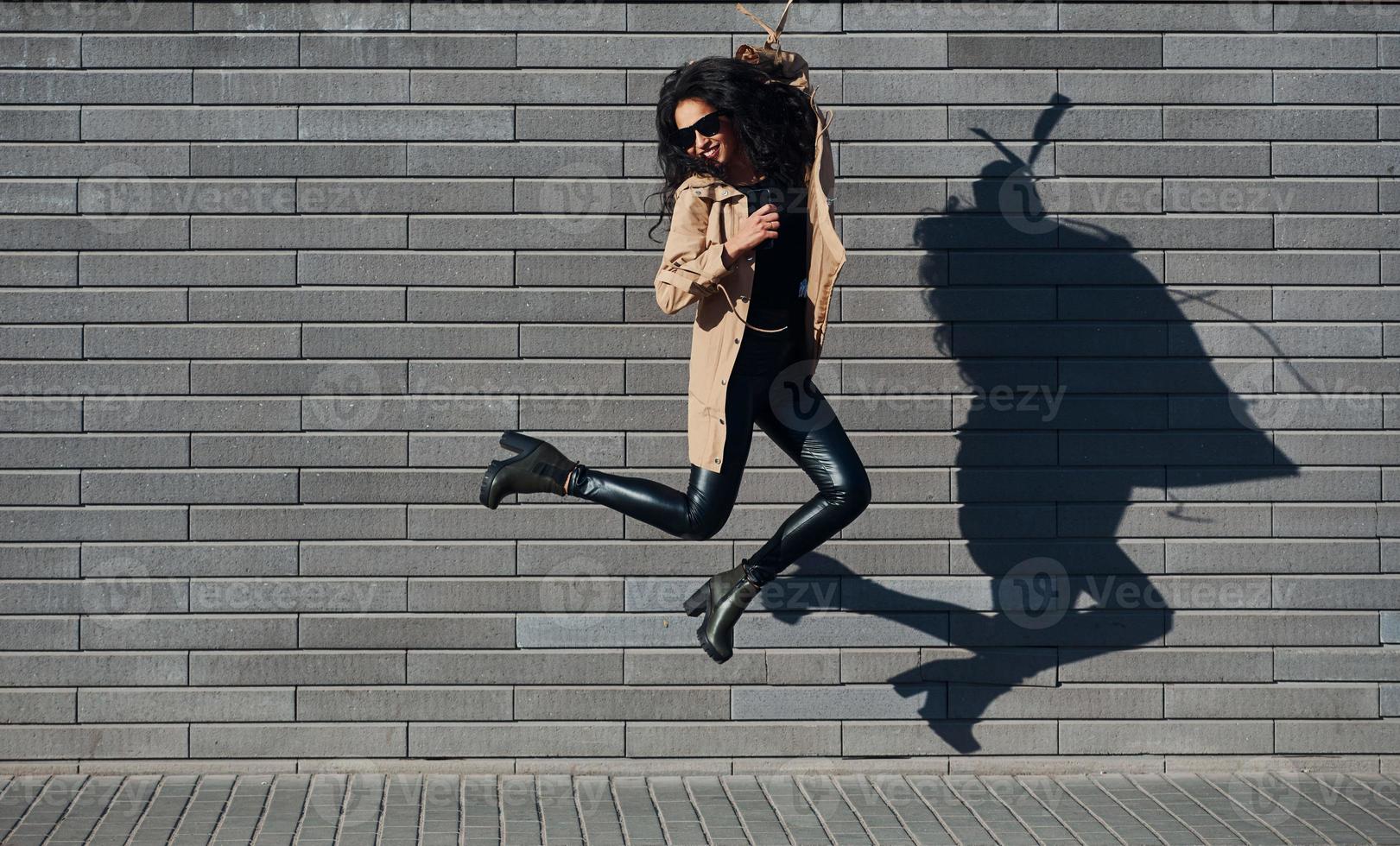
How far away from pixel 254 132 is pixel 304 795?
2.59 metres

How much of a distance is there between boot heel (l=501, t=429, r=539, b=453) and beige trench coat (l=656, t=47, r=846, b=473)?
1.83ft

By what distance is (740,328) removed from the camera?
181 inches

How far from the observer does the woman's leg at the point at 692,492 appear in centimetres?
460

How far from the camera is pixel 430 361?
17.7 ft

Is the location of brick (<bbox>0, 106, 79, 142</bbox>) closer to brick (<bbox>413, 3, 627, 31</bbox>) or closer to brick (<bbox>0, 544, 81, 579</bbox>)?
brick (<bbox>413, 3, 627, 31</bbox>)

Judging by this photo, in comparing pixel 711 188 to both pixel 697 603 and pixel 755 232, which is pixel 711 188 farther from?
pixel 697 603

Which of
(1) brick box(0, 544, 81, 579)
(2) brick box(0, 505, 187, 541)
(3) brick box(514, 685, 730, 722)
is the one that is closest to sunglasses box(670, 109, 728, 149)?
(3) brick box(514, 685, 730, 722)

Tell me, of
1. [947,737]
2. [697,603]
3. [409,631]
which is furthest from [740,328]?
[947,737]

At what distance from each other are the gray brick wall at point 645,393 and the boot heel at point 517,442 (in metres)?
0.67

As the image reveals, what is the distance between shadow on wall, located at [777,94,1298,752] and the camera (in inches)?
217

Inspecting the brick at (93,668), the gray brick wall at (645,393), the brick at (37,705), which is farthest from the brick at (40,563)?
the brick at (37,705)

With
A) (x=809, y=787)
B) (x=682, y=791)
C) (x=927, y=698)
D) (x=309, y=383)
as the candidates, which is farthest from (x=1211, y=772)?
(x=309, y=383)

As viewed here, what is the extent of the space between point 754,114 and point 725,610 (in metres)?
1.70

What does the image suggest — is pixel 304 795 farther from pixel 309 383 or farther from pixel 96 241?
pixel 96 241
